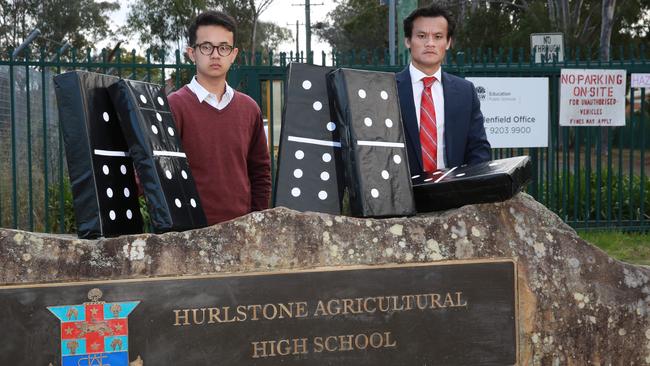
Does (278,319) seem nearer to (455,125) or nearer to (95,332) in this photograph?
(95,332)

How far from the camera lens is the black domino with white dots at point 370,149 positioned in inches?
128

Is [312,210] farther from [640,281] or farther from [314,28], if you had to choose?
[314,28]

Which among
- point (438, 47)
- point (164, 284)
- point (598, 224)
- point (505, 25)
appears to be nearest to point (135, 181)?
point (164, 284)

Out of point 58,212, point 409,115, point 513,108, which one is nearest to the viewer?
point 409,115

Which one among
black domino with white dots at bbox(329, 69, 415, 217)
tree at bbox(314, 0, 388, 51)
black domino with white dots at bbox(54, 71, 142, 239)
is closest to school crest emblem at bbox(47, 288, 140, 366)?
black domino with white dots at bbox(54, 71, 142, 239)

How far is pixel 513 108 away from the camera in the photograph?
8859 mm

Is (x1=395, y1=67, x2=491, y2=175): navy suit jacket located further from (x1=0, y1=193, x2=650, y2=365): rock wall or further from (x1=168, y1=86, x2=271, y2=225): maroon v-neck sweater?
(x1=168, y1=86, x2=271, y2=225): maroon v-neck sweater

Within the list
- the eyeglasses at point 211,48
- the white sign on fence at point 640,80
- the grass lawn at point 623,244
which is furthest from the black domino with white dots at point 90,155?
the white sign on fence at point 640,80

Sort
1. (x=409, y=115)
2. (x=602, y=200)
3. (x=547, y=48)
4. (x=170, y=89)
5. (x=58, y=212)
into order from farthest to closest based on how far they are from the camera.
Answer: (x=602, y=200) → (x=547, y=48) → (x=58, y=212) → (x=170, y=89) → (x=409, y=115)

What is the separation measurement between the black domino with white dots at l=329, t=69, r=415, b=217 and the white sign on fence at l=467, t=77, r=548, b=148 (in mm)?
5593

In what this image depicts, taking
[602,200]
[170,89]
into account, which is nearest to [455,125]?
[170,89]

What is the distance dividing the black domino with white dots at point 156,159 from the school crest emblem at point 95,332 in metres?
0.33

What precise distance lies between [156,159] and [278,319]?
735mm

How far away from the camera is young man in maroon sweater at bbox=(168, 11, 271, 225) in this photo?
3668mm
